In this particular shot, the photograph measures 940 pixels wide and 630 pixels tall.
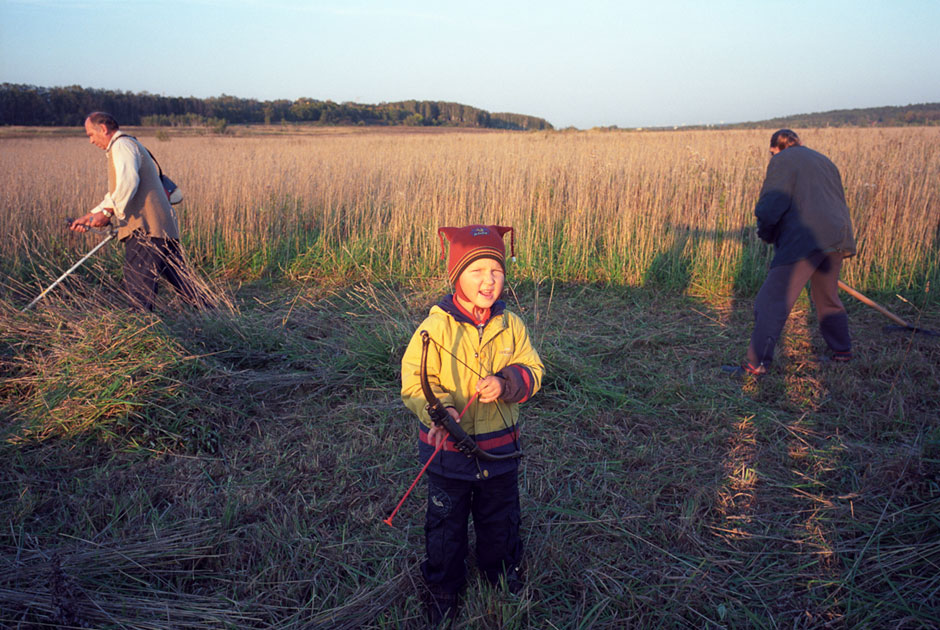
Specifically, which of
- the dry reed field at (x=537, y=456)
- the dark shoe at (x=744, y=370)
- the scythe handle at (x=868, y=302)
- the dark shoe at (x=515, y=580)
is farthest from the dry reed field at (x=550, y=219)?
the dark shoe at (x=515, y=580)

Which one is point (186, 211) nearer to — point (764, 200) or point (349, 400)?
point (349, 400)

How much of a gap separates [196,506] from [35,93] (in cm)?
2872

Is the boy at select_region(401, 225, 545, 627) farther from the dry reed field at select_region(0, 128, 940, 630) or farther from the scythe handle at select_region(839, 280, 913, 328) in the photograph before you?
the scythe handle at select_region(839, 280, 913, 328)

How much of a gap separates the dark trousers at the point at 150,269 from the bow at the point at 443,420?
11.2ft

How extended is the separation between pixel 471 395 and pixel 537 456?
1.32 meters

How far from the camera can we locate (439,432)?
1786 mm

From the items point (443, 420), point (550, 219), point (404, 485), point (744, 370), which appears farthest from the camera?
point (550, 219)

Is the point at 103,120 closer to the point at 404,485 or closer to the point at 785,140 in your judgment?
the point at 404,485

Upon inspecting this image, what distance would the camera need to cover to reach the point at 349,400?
12.0 ft

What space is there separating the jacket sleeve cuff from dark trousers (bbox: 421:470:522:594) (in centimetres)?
31

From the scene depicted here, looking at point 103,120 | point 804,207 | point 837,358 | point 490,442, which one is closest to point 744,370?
point 837,358

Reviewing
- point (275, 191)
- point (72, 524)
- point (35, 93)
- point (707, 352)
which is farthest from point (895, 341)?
point (35, 93)

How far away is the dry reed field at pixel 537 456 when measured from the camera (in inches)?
81.7

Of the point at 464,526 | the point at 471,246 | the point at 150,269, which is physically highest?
the point at 471,246
